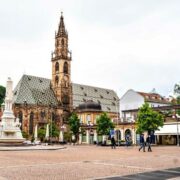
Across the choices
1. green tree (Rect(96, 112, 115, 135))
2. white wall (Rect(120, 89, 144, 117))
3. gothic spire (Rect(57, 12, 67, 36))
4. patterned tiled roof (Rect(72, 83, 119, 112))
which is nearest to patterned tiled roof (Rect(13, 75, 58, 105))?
patterned tiled roof (Rect(72, 83, 119, 112))

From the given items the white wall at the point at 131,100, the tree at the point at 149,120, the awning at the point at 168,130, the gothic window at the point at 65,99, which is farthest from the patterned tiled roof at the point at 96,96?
the tree at the point at 149,120

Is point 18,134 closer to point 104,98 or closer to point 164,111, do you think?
point 164,111

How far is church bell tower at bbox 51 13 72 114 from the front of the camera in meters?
116

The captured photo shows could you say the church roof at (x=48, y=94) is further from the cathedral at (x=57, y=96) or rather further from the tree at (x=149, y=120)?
the tree at (x=149, y=120)

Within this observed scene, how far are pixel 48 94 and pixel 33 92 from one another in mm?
7322

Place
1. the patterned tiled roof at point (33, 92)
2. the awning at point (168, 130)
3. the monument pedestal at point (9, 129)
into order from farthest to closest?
the patterned tiled roof at point (33, 92)
the awning at point (168, 130)
the monument pedestal at point (9, 129)

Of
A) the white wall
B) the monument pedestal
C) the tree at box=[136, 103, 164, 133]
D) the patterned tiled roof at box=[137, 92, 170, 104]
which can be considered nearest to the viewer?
the monument pedestal

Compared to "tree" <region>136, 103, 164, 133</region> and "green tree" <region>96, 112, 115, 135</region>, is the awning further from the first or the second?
"green tree" <region>96, 112, 115, 135</region>

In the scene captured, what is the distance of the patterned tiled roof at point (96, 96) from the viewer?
123 meters

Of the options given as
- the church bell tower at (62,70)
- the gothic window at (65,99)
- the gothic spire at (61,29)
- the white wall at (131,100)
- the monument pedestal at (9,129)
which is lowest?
the monument pedestal at (9,129)

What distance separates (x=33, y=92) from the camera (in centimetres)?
10894

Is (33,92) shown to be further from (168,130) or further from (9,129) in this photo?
(9,129)

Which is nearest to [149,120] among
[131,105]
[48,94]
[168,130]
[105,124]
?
[168,130]

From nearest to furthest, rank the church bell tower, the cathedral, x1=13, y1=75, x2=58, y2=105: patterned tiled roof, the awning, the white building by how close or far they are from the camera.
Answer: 1. the awning
2. the white building
3. the cathedral
4. x1=13, y1=75, x2=58, y2=105: patterned tiled roof
5. the church bell tower
